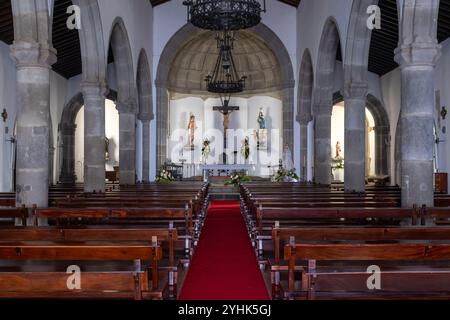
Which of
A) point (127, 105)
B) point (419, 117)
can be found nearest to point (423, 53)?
point (419, 117)

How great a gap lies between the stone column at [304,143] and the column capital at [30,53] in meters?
14.2

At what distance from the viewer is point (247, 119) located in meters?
25.7

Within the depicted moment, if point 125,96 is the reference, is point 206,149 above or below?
below

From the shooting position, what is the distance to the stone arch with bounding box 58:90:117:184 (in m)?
21.4

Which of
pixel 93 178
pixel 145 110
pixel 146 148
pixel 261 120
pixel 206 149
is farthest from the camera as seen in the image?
pixel 206 149

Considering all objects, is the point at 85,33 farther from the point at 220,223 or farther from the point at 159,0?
the point at 159,0

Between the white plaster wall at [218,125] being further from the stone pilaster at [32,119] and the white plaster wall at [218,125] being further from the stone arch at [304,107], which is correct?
the stone pilaster at [32,119]

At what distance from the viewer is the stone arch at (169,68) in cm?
2159

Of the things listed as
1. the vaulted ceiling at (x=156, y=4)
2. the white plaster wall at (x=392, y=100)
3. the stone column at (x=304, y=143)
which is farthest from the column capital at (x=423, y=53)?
the stone column at (x=304, y=143)

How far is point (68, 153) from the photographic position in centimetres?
2184

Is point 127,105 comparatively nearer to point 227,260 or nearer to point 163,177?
point 163,177

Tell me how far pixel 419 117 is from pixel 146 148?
14.6m

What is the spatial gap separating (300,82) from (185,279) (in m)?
16.2

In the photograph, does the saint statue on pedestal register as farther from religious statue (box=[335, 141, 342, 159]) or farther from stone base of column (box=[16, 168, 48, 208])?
stone base of column (box=[16, 168, 48, 208])
